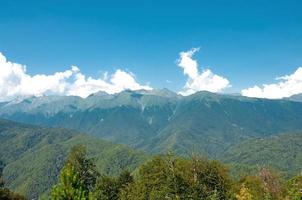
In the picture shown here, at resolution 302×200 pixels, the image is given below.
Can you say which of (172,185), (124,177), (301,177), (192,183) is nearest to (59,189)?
(172,185)

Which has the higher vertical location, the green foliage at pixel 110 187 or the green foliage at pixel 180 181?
the green foliage at pixel 180 181

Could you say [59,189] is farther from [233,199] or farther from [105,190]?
[105,190]

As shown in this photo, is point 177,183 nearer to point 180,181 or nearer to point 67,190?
point 180,181

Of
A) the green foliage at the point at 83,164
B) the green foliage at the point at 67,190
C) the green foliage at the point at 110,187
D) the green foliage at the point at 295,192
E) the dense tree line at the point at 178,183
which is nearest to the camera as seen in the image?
the green foliage at the point at 67,190

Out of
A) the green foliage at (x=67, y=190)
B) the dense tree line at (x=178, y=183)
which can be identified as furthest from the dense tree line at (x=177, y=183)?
the green foliage at (x=67, y=190)

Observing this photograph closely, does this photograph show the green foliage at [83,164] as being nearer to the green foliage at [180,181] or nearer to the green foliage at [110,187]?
the green foliage at [110,187]

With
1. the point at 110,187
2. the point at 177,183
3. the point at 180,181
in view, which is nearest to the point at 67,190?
the point at 177,183

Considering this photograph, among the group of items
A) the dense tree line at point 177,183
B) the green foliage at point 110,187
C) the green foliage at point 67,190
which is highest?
the green foliage at point 67,190

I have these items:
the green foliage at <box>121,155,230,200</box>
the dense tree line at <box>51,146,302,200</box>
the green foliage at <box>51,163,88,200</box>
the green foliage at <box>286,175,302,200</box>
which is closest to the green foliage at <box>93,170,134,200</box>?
the dense tree line at <box>51,146,302,200</box>

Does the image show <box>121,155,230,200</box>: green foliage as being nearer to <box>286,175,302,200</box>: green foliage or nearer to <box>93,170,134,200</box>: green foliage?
<box>93,170,134,200</box>: green foliage

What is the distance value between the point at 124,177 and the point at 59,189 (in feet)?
282

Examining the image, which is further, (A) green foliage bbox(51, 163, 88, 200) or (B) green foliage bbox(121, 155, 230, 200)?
(B) green foliage bbox(121, 155, 230, 200)

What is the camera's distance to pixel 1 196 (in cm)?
10456

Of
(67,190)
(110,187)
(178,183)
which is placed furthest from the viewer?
(110,187)
